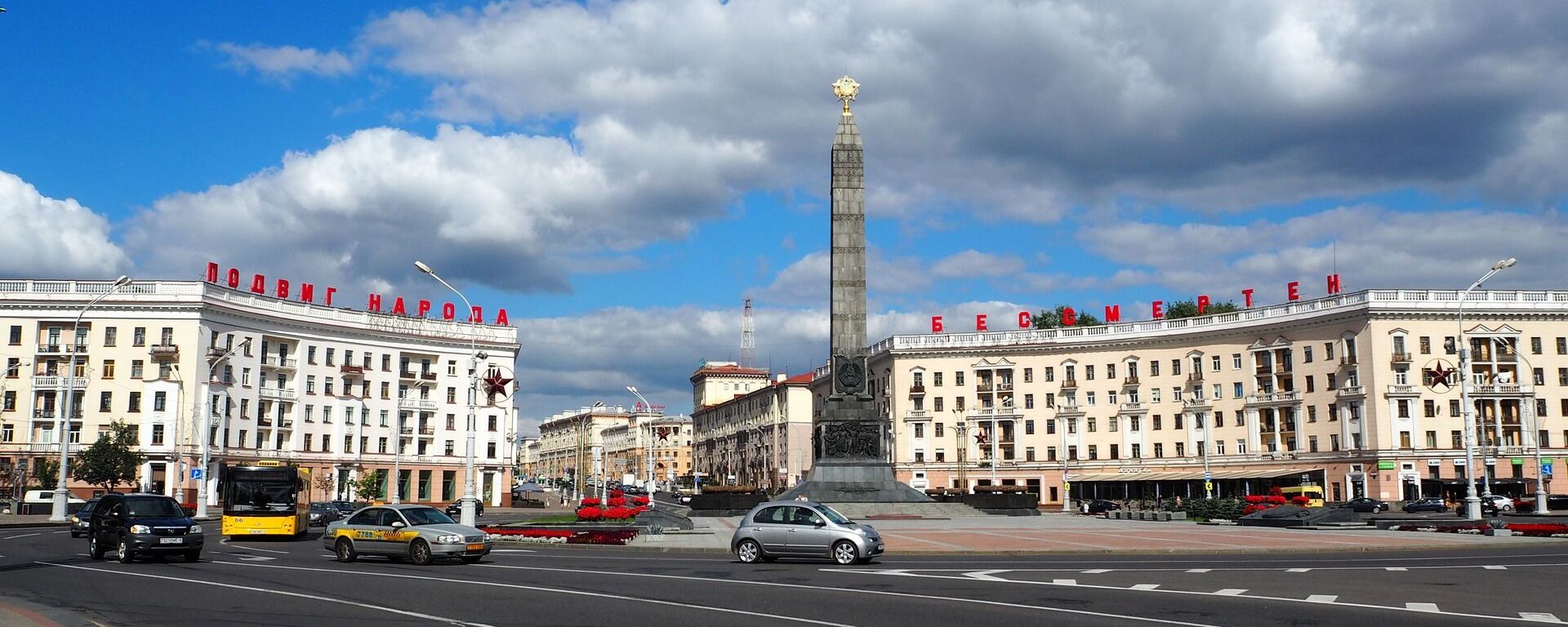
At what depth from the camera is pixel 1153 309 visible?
104688 mm

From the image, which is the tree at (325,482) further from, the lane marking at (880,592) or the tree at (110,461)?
the lane marking at (880,592)

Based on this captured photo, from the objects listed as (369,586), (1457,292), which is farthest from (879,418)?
(1457,292)

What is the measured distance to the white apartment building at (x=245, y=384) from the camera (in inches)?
3327

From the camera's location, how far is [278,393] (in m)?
93.0

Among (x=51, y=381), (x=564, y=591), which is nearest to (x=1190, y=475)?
(x=564, y=591)

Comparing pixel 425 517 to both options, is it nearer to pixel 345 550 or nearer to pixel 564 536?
pixel 345 550

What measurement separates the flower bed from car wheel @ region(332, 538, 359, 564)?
6.87 m

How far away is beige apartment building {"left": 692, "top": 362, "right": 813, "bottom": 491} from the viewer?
14012cm

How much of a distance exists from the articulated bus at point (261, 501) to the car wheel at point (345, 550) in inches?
454

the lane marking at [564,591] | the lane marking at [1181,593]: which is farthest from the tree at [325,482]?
the lane marking at [1181,593]

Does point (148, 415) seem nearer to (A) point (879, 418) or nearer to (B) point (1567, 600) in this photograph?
(A) point (879, 418)

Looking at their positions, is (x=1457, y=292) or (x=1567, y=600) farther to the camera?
(x=1457, y=292)

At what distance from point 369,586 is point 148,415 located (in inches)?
2937

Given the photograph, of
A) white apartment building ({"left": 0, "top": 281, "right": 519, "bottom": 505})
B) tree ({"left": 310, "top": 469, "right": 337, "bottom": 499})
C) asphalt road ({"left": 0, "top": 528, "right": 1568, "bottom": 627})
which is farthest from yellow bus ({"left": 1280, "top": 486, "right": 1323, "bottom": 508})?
tree ({"left": 310, "top": 469, "right": 337, "bottom": 499})
